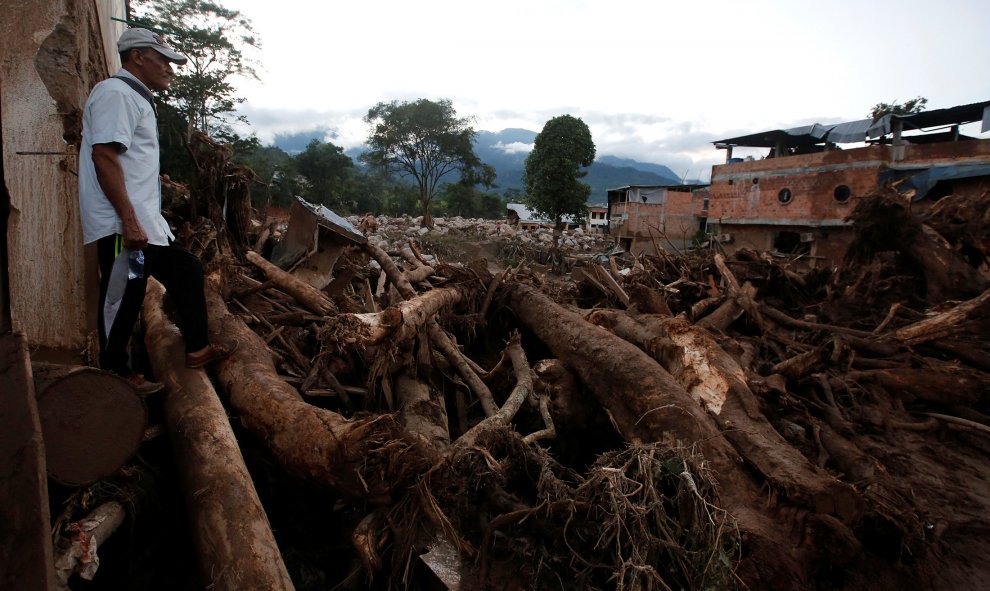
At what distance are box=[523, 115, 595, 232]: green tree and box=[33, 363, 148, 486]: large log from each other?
2522 cm

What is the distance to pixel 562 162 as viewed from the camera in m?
25.7

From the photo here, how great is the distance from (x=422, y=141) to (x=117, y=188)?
33.4 metres

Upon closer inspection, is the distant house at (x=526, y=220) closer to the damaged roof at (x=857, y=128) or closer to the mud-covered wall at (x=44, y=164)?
the damaged roof at (x=857, y=128)

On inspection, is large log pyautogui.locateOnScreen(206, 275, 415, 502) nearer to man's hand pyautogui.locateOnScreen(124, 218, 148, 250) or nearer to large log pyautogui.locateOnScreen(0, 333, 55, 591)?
man's hand pyautogui.locateOnScreen(124, 218, 148, 250)

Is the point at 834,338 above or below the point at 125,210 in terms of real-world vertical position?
below

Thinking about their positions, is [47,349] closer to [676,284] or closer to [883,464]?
[883,464]

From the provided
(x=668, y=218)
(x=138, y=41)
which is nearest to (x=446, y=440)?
(x=138, y=41)

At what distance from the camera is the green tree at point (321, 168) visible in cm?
2964

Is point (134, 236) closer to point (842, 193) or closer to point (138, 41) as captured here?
point (138, 41)

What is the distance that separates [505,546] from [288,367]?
6.65 ft

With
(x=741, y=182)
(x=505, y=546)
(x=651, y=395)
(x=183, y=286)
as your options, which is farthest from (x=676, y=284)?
(x=741, y=182)

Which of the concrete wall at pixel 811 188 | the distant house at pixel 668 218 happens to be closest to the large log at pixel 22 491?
the concrete wall at pixel 811 188

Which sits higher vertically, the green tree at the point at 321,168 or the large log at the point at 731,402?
the green tree at the point at 321,168

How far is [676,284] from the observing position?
7914 millimetres
